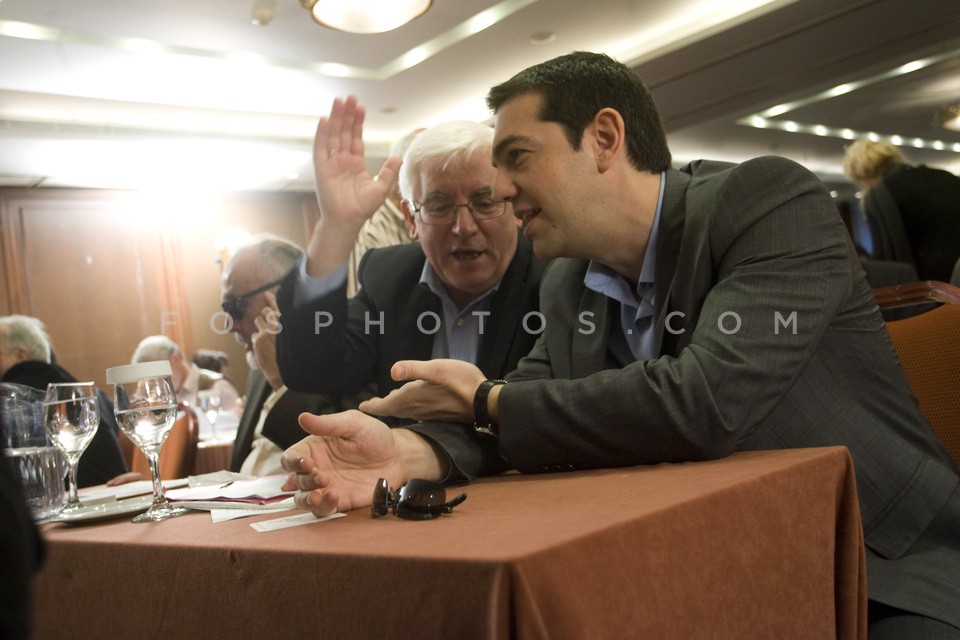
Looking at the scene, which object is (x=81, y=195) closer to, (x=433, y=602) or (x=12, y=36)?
(x=12, y=36)

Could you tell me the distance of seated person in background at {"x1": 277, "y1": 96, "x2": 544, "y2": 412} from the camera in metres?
1.80

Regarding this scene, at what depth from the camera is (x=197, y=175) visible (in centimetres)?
797

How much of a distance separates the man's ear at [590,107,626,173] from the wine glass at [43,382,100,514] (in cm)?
93

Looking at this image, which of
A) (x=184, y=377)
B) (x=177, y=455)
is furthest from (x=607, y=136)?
(x=184, y=377)

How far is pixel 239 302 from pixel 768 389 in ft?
6.33

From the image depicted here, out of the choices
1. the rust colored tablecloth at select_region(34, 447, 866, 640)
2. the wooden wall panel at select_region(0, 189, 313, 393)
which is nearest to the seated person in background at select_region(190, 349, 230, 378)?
the wooden wall panel at select_region(0, 189, 313, 393)

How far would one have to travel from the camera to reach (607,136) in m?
1.41

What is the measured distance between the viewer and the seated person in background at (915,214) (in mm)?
4215

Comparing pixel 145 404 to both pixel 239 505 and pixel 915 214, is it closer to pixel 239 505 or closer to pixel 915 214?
pixel 239 505

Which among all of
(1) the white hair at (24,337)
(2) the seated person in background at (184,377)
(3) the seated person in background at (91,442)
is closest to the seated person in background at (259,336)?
(3) the seated person in background at (91,442)

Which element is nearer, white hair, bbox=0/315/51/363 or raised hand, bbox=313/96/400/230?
raised hand, bbox=313/96/400/230

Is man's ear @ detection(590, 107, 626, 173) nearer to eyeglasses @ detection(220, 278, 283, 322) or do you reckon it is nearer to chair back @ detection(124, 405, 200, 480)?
eyeglasses @ detection(220, 278, 283, 322)

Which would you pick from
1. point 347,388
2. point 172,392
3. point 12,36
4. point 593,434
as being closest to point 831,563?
point 593,434

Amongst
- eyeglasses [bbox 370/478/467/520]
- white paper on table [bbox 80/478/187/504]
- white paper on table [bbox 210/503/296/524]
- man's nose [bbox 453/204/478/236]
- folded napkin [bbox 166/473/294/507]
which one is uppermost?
man's nose [bbox 453/204/478/236]
